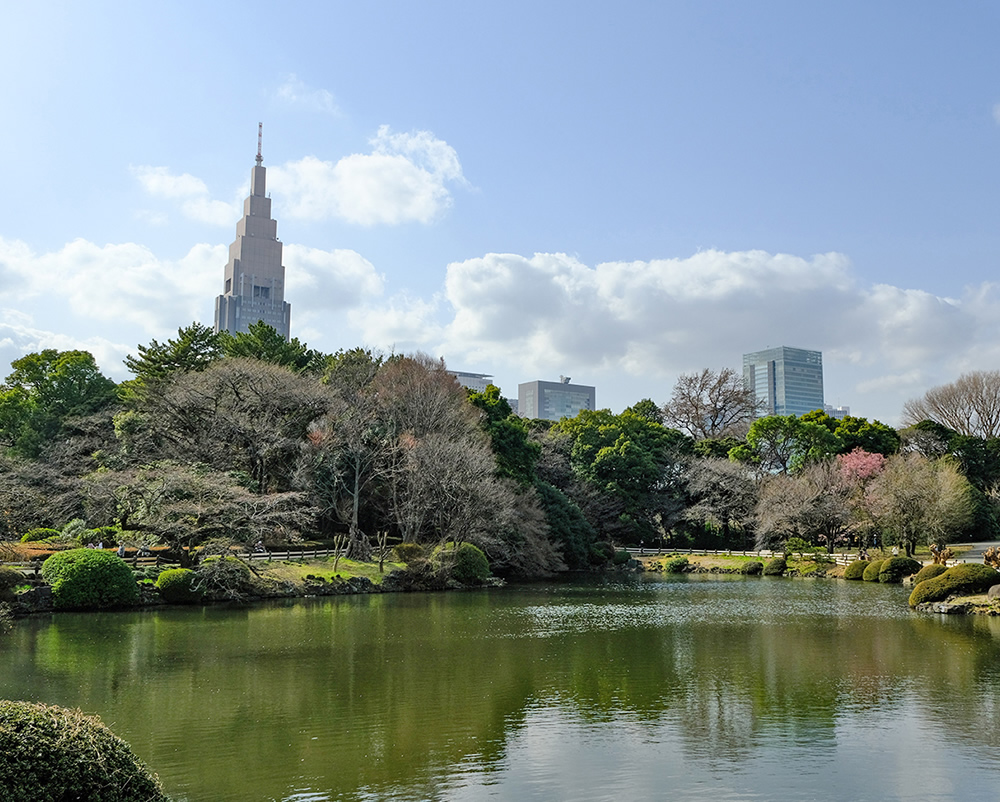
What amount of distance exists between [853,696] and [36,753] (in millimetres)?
11001

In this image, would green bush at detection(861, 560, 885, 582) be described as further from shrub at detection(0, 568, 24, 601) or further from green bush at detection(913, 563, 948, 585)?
shrub at detection(0, 568, 24, 601)

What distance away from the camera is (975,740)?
927 cm

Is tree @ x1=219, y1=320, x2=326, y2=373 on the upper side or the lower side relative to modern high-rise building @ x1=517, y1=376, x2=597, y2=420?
lower

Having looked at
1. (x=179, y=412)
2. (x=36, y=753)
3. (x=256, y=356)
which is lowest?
(x=36, y=753)

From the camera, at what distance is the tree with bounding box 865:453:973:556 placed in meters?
36.5

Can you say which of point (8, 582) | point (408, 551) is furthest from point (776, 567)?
point (8, 582)

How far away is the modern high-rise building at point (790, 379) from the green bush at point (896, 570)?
6061 inches

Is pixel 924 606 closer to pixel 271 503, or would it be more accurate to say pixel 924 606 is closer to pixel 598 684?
pixel 598 684

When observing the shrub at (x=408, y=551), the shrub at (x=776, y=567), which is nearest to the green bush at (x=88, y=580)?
the shrub at (x=408, y=551)

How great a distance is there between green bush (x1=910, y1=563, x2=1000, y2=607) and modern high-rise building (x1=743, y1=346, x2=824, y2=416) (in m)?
165

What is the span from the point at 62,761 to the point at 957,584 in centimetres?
2515

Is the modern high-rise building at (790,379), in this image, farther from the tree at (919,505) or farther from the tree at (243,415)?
the tree at (243,415)

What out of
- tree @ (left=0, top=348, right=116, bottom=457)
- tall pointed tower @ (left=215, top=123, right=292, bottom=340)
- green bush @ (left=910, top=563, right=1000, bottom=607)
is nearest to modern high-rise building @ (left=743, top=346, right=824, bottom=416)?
tall pointed tower @ (left=215, top=123, right=292, bottom=340)

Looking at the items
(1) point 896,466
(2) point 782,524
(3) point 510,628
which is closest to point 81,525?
(3) point 510,628
